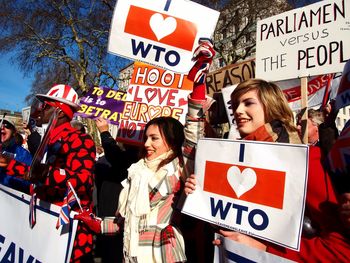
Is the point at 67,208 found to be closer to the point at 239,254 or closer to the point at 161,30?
the point at 239,254

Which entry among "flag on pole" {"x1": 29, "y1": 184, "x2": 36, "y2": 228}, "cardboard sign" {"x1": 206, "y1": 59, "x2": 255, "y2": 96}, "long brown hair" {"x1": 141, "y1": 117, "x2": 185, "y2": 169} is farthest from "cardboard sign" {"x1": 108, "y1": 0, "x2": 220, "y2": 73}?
"flag on pole" {"x1": 29, "y1": 184, "x2": 36, "y2": 228}

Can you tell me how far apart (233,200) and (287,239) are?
0.91 ft

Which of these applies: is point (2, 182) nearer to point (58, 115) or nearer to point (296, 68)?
point (58, 115)

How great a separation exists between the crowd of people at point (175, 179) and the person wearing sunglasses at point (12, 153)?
0.5 inches

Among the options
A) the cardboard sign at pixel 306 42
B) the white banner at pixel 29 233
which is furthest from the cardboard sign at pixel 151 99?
the white banner at pixel 29 233

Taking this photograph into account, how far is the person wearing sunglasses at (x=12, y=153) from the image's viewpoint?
2461 mm

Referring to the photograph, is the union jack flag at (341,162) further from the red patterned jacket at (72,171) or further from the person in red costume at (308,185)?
the red patterned jacket at (72,171)

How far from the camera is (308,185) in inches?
51.2

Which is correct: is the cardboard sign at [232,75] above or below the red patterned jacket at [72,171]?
above

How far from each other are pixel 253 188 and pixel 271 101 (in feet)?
1.72

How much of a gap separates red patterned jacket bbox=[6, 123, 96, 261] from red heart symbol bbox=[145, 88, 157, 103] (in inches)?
50.0

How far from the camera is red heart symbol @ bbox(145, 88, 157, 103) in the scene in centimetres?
348

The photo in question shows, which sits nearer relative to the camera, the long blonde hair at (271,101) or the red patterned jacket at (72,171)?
the long blonde hair at (271,101)

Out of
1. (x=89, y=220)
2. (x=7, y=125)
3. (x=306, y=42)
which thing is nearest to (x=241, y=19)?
(x=7, y=125)
